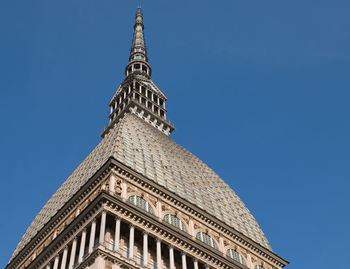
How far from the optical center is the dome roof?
58094 millimetres

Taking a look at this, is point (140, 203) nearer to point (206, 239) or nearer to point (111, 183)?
point (111, 183)

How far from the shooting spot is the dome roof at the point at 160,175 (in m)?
58.1

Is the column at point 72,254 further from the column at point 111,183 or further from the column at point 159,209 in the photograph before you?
the column at point 159,209

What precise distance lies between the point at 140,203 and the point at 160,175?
309 inches

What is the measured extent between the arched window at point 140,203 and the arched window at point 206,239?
6298mm

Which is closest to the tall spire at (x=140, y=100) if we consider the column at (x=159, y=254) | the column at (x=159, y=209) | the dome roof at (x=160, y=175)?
the dome roof at (x=160, y=175)

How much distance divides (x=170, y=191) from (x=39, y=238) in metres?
15.2

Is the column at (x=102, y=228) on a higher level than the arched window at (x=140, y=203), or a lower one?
lower

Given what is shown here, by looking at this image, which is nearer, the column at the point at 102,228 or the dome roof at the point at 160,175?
the column at the point at 102,228

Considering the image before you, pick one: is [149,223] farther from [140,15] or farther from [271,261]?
[140,15]

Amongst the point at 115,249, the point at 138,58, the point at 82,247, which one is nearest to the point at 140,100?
the point at 138,58

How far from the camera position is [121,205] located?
4719cm

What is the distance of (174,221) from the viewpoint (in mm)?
53344

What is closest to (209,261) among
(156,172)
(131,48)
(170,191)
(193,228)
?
(193,228)
